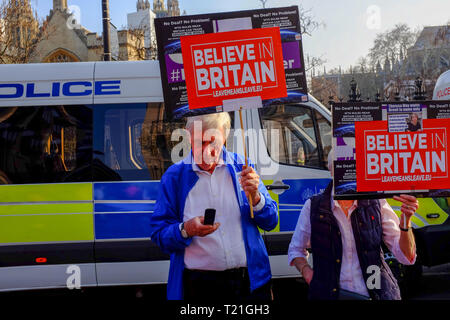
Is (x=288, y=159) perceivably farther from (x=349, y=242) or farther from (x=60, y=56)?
(x=60, y=56)

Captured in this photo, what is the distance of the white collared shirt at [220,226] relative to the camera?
99.7 inches

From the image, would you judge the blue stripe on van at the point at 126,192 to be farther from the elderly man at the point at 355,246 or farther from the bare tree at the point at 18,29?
the bare tree at the point at 18,29

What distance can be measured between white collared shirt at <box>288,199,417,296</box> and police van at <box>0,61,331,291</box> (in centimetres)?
233

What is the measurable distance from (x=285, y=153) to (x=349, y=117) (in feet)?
8.68

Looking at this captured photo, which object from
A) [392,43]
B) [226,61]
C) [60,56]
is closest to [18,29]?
[226,61]

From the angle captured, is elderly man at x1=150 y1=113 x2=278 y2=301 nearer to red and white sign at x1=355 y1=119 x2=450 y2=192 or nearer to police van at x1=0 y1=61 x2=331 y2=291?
red and white sign at x1=355 y1=119 x2=450 y2=192

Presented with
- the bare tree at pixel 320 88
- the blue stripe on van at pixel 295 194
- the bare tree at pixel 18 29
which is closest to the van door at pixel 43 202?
the blue stripe on van at pixel 295 194

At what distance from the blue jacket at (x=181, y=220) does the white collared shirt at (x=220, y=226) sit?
0.09 ft

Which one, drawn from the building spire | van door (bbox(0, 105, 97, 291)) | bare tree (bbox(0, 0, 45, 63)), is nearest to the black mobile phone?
van door (bbox(0, 105, 97, 291))

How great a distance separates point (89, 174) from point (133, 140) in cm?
56

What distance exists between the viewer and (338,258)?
2453 millimetres
